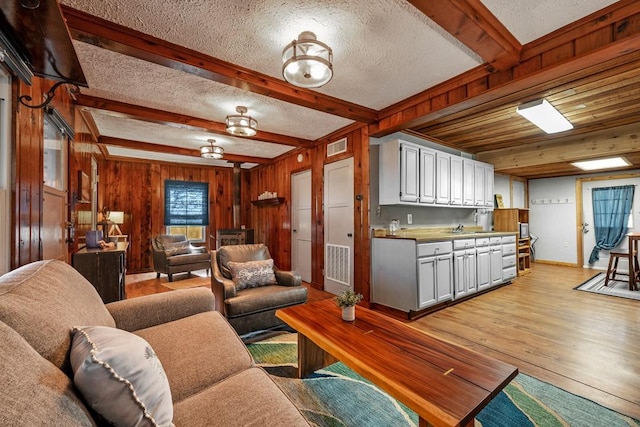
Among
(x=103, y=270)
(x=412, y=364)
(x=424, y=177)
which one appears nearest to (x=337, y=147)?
(x=424, y=177)

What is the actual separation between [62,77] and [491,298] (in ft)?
16.3

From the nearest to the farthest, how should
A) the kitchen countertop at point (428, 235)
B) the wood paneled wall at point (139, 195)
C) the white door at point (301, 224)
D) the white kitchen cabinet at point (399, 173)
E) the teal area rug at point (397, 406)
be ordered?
the teal area rug at point (397, 406), the kitchen countertop at point (428, 235), the white kitchen cabinet at point (399, 173), the white door at point (301, 224), the wood paneled wall at point (139, 195)

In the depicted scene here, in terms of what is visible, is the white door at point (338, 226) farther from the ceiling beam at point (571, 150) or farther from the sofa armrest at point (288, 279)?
the ceiling beam at point (571, 150)

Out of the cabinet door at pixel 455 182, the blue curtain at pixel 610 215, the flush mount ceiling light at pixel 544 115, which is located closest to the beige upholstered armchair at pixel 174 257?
the cabinet door at pixel 455 182

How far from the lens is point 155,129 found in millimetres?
4273

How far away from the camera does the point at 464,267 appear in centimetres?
381

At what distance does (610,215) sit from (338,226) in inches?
240

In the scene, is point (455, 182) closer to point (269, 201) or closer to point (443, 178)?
point (443, 178)

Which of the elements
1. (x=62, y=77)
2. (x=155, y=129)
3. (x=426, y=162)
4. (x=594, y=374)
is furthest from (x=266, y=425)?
(x=155, y=129)

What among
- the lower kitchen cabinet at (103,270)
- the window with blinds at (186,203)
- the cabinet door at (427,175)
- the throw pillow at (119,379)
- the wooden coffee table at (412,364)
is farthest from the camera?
the window with blinds at (186,203)

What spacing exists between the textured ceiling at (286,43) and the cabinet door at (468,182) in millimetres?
2059

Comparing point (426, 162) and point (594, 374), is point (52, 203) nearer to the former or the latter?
point (426, 162)

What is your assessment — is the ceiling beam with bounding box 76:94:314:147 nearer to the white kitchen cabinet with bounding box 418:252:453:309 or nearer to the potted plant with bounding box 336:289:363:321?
the white kitchen cabinet with bounding box 418:252:453:309

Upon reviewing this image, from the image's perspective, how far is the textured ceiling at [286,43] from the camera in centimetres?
178
